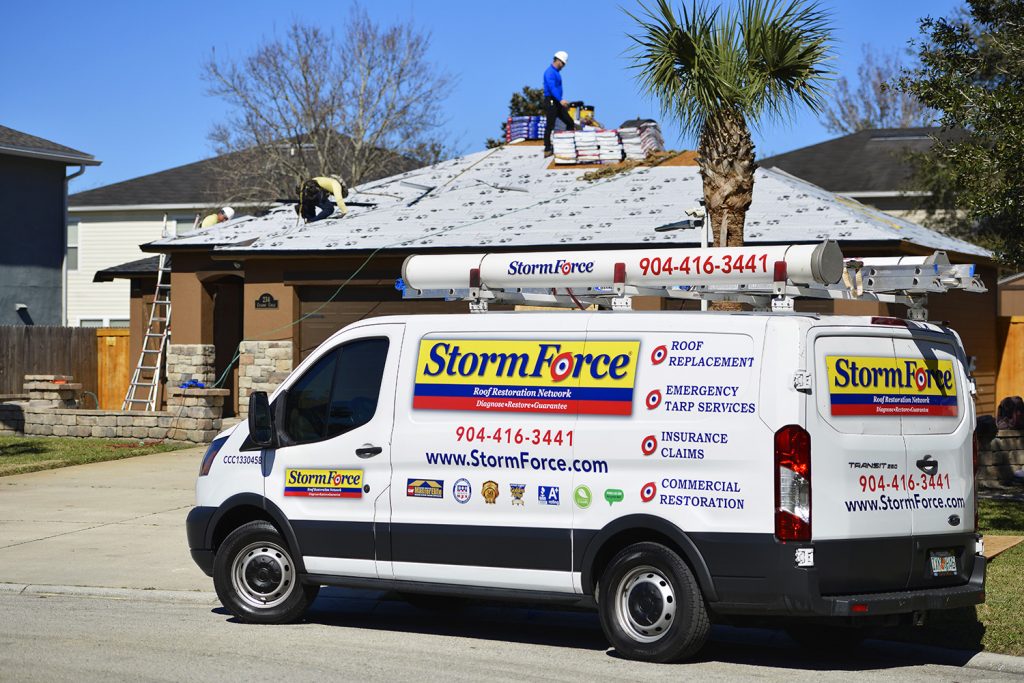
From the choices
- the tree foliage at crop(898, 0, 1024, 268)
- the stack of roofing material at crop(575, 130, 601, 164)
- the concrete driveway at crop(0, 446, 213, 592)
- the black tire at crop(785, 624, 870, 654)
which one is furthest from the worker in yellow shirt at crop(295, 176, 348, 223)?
the black tire at crop(785, 624, 870, 654)

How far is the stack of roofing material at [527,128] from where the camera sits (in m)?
27.1

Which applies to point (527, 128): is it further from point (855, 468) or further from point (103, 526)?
point (855, 468)

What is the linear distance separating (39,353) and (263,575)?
22.3 m

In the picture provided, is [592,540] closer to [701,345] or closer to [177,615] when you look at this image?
[701,345]

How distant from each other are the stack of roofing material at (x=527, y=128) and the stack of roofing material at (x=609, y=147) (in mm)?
2516

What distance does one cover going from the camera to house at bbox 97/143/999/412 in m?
20.0

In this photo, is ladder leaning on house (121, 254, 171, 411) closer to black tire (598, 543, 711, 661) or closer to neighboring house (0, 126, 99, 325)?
neighboring house (0, 126, 99, 325)

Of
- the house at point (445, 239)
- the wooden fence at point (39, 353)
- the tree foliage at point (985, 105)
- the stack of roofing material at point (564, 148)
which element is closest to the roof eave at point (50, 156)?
the wooden fence at point (39, 353)

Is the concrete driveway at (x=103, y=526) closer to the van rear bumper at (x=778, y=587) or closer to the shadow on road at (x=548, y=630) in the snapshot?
the shadow on road at (x=548, y=630)

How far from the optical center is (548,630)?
9.52 m

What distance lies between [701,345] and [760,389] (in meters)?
0.48

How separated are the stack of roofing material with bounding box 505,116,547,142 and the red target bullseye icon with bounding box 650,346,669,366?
19344mm

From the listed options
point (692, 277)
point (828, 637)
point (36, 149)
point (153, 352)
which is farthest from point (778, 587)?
point (36, 149)

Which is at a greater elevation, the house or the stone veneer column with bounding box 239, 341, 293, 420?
the house
